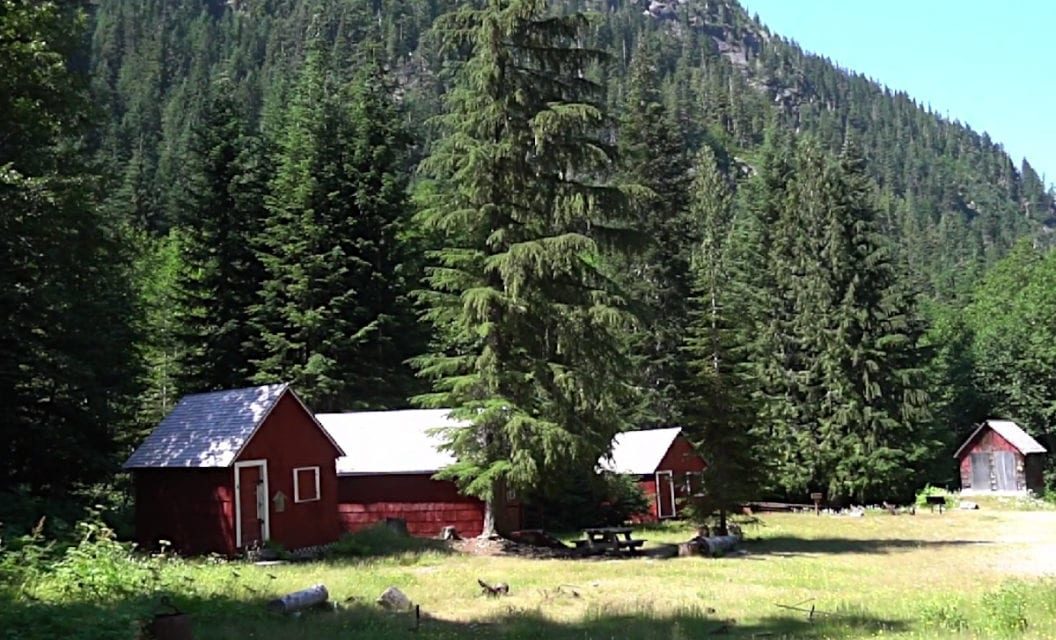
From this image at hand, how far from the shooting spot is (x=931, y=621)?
1435 cm

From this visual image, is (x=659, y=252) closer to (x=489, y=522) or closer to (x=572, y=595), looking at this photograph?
(x=489, y=522)

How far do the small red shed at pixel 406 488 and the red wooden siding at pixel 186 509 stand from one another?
680 cm

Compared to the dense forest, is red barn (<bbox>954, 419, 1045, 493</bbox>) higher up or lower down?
lower down

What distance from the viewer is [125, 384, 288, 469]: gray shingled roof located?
25.0 m

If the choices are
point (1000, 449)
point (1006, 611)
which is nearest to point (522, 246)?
point (1006, 611)

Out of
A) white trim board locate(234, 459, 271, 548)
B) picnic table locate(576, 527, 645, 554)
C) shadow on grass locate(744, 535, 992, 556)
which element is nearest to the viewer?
white trim board locate(234, 459, 271, 548)

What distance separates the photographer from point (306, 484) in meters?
27.0

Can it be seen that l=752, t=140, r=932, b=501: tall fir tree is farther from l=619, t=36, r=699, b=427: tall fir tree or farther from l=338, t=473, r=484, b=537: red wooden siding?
l=338, t=473, r=484, b=537: red wooden siding

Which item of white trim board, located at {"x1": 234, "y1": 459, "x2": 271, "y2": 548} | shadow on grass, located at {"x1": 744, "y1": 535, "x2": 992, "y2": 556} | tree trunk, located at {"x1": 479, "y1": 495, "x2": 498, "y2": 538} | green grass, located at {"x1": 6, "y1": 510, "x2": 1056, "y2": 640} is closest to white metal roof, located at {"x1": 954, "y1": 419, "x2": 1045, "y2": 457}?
shadow on grass, located at {"x1": 744, "y1": 535, "x2": 992, "y2": 556}

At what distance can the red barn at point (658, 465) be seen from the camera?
4034cm

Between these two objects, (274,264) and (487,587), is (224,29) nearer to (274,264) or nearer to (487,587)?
(274,264)

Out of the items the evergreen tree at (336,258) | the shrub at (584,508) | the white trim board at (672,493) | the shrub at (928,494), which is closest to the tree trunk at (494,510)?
the shrub at (584,508)

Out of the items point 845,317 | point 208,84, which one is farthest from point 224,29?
point 845,317

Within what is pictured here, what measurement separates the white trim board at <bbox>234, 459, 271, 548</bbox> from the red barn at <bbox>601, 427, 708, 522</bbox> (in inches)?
673
